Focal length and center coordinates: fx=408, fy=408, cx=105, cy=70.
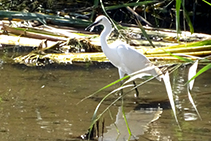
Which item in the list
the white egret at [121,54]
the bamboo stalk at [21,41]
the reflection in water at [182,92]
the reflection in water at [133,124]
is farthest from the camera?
the bamboo stalk at [21,41]

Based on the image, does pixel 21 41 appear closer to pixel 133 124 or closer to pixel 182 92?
pixel 182 92

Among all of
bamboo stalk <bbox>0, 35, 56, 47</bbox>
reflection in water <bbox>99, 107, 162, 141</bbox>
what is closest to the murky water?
reflection in water <bbox>99, 107, 162, 141</bbox>

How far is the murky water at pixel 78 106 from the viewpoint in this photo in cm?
374

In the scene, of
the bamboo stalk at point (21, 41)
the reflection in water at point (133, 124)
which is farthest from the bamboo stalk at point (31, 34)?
the reflection in water at point (133, 124)

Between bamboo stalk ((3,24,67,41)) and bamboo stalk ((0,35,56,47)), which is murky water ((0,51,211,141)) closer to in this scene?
bamboo stalk ((0,35,56,47))

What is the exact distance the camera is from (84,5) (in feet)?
33.8

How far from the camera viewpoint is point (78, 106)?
4.58m

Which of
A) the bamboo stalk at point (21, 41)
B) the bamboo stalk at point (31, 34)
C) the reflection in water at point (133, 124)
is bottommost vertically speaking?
the reflection in water at point (133, 124)

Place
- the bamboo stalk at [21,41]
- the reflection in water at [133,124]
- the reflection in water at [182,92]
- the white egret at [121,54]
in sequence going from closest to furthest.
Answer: the reflection in water at [133,124] → the reflection in water at [182,92] → the white egret at [121,54] → the bamboo stalk at [21,41]

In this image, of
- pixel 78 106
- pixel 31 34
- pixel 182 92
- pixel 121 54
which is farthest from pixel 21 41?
pixel 182 92

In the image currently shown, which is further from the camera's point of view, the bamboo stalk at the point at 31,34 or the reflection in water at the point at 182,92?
the bamboo stalk at the point at 31,34

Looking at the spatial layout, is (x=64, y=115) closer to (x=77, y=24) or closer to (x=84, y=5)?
(x=77, y=24)

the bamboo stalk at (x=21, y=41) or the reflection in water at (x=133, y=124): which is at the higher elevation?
the bamboo stalk at (x=21, y=41)

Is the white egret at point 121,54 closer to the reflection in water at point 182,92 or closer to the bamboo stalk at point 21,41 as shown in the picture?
the reflection in water at point 182,92
